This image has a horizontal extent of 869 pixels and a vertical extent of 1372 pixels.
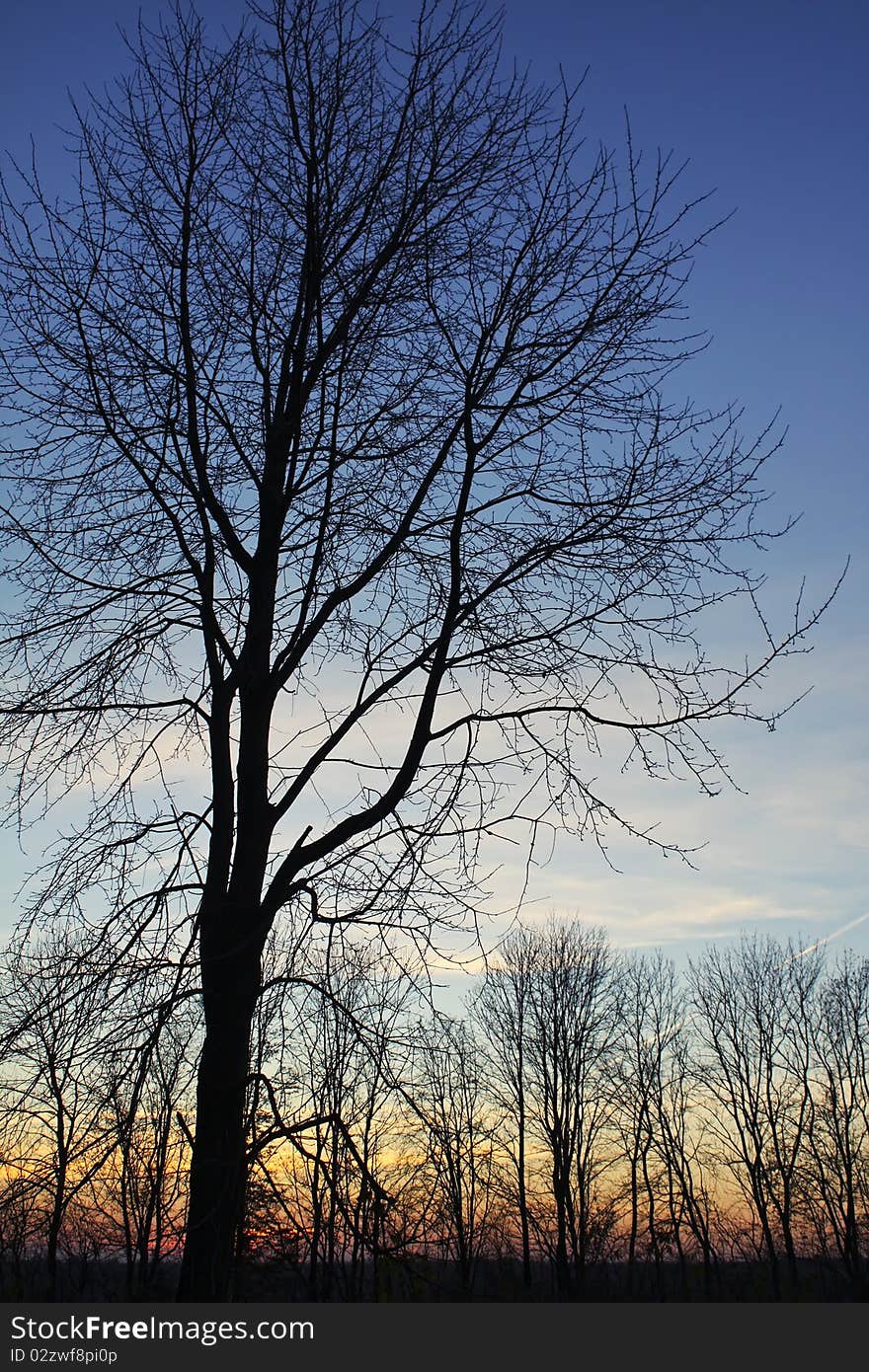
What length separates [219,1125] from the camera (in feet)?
14.2

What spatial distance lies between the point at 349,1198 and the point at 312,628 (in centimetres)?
250

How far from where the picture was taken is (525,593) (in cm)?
523

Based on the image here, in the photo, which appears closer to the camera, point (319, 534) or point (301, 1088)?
point (301, 1088)

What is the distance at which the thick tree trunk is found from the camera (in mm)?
4098

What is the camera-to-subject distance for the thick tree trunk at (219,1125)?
410 centimetres

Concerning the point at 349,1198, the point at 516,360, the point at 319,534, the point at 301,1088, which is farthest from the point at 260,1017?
the point at 516,360

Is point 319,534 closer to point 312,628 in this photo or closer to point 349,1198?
point 312,628
